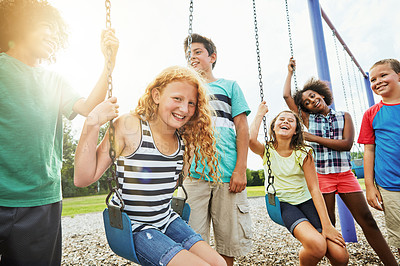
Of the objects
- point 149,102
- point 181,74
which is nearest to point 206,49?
point 181,74

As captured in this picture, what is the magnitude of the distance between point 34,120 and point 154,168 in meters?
0.71

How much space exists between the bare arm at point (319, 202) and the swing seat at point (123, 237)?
146 centimetres

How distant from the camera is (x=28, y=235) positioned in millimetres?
1335

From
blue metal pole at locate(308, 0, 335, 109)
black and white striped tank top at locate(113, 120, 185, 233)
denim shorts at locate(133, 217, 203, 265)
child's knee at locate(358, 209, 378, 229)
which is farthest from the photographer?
blue metal pole at locate(308, 0, 335, 109)

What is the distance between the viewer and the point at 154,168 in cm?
Answer: 144

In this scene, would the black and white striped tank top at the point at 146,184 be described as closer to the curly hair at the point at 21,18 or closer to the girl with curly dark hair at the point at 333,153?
the curly hair at the point at 21,18

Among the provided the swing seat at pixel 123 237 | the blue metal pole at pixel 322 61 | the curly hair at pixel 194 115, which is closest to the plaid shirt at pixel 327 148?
the blue metal pole at pixel 322 61

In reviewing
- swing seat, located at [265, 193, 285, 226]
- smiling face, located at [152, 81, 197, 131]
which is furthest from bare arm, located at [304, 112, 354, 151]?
smiling face, located at [152, 81, 197, 131]

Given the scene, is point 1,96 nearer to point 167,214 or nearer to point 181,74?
point 181,74

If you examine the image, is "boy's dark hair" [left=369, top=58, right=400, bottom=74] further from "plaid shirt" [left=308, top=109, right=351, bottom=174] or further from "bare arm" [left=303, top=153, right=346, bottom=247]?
"bare arm" [left=303, top=153, right=346, bottom=247]

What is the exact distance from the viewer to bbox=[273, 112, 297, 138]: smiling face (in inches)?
96.0

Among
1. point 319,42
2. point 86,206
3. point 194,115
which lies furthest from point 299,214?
point 86,206

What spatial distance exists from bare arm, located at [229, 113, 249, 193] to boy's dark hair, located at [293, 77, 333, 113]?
1.10m

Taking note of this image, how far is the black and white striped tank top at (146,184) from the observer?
138 centimetres
